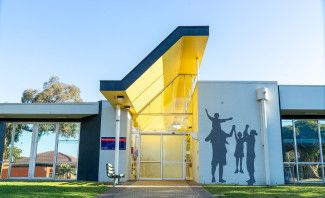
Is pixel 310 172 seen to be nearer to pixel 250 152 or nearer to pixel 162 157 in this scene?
pixel 250 152

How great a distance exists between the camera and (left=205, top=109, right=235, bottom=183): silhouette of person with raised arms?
13547 mm

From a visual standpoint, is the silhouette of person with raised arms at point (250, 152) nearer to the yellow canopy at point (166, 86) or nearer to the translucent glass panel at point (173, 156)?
the yellow canopy at point (166, 86)

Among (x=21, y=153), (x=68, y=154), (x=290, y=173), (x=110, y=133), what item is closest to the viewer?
(x=110, y=133)

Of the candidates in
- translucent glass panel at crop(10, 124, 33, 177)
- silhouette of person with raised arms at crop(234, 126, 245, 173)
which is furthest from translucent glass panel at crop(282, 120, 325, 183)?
translucent glass panel at crop(10, 124, 33, 177)

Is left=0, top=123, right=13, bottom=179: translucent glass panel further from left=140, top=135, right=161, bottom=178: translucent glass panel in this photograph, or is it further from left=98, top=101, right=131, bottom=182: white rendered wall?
left=140, top=135, right=161, bottom=178: translucent glass panel

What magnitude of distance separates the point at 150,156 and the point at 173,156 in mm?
1052

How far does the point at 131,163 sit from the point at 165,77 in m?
4.12

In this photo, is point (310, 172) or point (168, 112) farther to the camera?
point (168, 112)

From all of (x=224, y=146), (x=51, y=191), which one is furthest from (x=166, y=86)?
(x=51, y=191)

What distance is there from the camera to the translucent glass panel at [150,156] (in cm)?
1612

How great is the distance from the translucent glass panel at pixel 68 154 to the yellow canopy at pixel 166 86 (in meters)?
2.91

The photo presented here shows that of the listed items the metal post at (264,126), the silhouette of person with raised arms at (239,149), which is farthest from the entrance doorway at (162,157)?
the metal post at (264,126)

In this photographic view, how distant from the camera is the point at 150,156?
53.5 ft

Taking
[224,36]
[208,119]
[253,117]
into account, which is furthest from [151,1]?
[253,117]
